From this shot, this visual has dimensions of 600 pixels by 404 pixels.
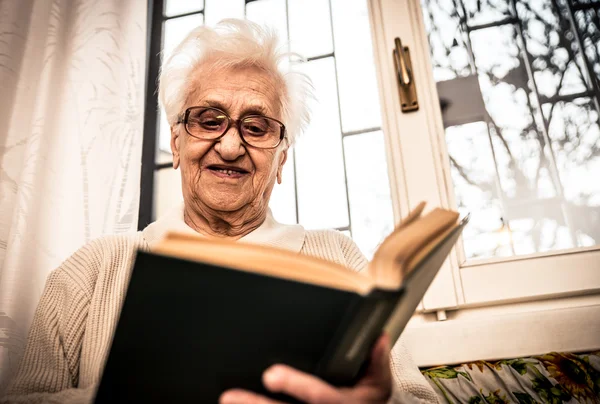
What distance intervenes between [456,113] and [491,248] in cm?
46

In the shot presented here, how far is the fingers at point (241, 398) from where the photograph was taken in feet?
1.45

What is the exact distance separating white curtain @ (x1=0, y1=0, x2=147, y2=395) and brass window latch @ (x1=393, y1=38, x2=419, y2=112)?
0.88 m

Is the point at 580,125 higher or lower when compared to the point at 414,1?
lower

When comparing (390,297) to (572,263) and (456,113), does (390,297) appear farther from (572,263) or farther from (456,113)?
(456,113)

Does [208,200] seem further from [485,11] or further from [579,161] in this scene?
[485,11]

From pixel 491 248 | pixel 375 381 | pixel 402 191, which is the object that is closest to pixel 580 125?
pixel 491 248

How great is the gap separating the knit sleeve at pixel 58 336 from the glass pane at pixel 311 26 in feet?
3.86

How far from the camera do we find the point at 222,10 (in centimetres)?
194

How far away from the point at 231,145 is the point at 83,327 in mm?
530

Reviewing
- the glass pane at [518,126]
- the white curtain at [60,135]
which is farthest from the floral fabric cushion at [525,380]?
the white curtain at [60,135]

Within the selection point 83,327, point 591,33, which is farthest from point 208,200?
point 591,33

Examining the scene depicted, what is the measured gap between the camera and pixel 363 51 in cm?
173

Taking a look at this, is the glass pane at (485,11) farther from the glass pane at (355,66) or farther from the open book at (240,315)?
the open book at (240,315)

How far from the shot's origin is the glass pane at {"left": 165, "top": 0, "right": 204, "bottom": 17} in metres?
1.98
